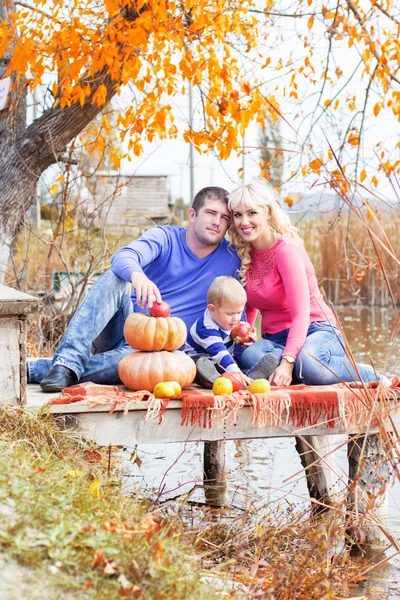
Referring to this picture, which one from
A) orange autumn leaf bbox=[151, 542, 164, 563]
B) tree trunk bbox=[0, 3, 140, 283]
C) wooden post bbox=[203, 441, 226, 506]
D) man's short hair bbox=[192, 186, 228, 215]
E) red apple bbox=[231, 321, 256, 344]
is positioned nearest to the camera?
orange autumn leaf bbox=[151, 542, 164, 563]

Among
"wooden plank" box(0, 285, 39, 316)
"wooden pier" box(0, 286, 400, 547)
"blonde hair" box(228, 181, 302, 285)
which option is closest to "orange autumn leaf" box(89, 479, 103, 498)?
"wooden pier" box(0, 286, 400, 547)

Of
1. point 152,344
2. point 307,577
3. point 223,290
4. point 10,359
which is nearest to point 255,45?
point 223,290

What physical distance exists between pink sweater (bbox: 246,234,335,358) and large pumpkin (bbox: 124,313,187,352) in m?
0.59

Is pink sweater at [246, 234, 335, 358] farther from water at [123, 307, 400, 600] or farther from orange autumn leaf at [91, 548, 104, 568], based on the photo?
orange autumn leaf at [91, 548, 104, 568]

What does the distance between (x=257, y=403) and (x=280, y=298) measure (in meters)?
0.85

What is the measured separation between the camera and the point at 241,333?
Result: 4242 millimetres

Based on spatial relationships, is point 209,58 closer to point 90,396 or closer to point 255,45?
point 255,45

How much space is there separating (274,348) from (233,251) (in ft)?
2.15

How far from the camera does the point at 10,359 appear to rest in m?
3.51

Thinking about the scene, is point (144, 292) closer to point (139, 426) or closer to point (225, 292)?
point (225, 292)

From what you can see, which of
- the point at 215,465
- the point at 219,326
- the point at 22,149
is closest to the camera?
the point at 219,326

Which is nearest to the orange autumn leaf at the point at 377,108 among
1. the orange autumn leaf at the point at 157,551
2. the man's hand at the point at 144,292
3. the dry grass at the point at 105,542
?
the man's hand at the point at 144,292

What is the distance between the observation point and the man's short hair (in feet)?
14.8

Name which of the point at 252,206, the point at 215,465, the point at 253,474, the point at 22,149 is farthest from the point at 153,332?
the point at 22,149
